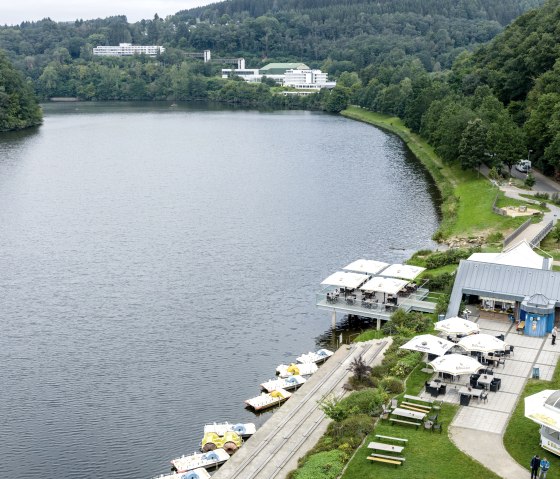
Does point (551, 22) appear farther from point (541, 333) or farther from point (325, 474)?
point (325, 474)

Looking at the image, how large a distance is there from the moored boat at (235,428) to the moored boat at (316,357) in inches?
328

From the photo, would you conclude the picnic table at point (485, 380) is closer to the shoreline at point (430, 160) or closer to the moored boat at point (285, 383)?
the moored boat at point (285, 383)

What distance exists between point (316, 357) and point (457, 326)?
28.0 feet

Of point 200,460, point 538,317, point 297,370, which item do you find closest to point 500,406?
point 538,317

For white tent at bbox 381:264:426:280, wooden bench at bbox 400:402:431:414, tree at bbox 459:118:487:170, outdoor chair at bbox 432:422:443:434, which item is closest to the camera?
outdoor chair at bbox 432:422:443:434

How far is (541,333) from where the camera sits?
47125 mm

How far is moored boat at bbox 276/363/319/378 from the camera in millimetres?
46438

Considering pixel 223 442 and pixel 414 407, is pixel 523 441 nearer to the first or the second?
pixel 414 407

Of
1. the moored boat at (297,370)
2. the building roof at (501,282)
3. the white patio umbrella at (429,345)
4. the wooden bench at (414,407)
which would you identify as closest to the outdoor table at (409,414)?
the wooden bench at (414,407)

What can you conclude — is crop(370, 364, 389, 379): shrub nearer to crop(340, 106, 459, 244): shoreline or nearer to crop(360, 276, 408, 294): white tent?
crop(360, 276, 408, 294): white tent

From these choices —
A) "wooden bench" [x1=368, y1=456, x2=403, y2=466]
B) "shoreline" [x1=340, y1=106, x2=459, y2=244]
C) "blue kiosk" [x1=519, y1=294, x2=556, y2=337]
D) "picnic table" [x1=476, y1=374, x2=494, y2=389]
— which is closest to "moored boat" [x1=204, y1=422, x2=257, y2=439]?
"wooden bench" [x1=368, y1=456, x2=403, y2=466]

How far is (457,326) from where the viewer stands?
45375 mm

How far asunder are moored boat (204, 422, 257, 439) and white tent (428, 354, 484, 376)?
31.6 feet

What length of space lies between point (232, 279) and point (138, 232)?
18778 millimetres
